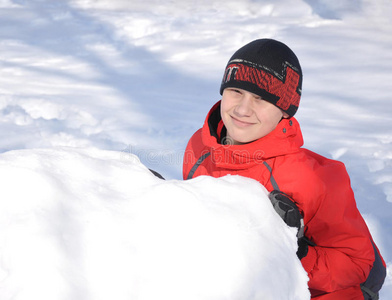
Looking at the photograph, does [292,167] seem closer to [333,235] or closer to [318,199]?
[318,199]

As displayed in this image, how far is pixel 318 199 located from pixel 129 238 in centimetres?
106

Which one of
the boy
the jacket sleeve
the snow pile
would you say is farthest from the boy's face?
the snow pile

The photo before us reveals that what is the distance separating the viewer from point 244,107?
2.02 meters

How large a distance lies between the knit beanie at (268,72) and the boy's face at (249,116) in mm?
43

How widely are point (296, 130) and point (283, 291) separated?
101 cm

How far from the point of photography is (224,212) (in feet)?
4.33

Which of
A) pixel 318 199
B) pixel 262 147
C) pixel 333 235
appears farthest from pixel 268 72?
pixel 333 235

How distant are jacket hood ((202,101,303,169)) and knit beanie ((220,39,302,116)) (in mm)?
111

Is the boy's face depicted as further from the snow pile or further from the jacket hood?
the snow pile

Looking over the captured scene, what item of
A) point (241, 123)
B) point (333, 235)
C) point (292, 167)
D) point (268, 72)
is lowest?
point (333, 235)

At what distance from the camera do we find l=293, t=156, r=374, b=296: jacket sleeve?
6.29 feet

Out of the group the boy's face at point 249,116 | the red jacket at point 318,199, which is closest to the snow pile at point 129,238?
the red jacket at point 318,199

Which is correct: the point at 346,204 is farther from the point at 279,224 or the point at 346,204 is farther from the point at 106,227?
the point at 106,227

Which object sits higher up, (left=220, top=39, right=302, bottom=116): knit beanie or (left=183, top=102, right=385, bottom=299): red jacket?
(left=220, top=39, right=302, bottom=116): knit beanie
